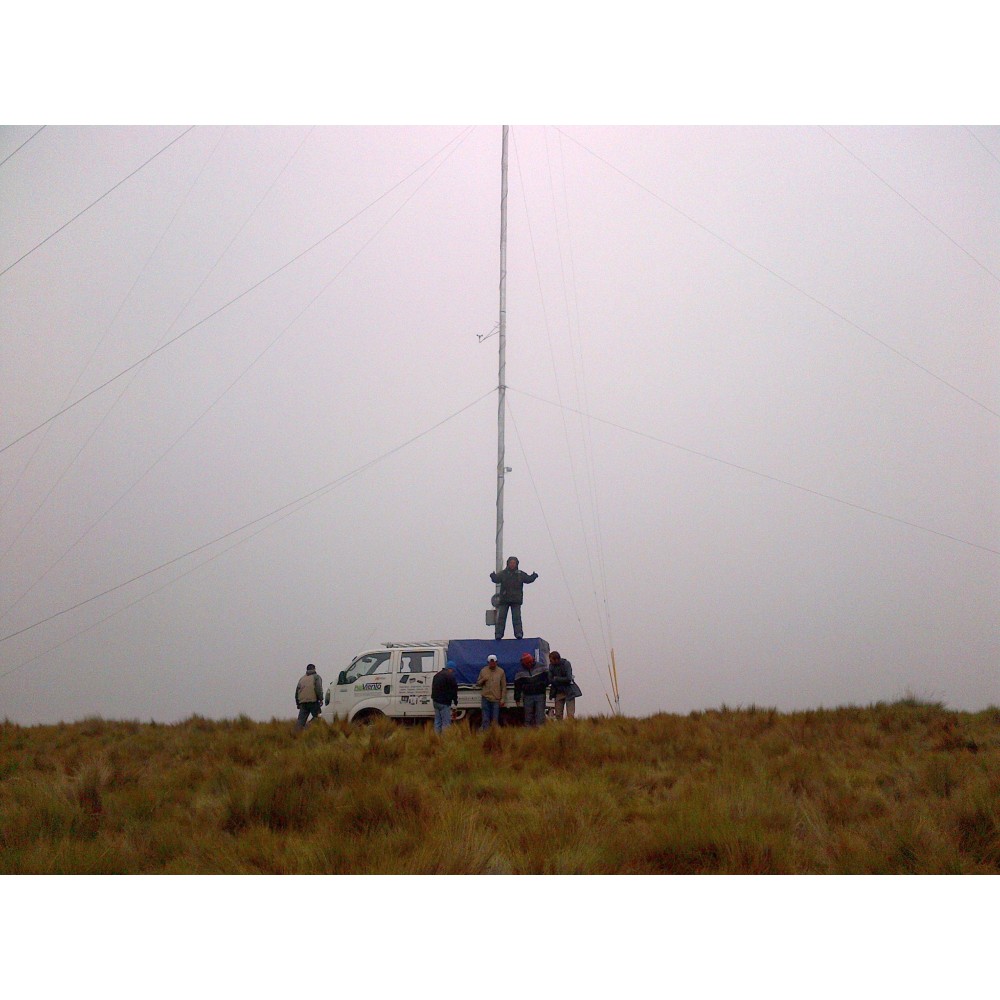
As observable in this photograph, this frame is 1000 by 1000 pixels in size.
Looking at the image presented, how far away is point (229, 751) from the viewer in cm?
998

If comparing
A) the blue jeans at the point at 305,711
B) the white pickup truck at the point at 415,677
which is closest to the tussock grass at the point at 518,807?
the white pickup truck at the point at 415,677

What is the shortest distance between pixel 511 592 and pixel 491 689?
1.66 metres

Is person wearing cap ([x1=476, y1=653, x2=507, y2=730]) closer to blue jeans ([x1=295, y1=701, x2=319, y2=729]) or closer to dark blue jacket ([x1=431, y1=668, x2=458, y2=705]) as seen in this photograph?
dark blue jacket ([x1=431, y1=668, x2=458, y2=705])

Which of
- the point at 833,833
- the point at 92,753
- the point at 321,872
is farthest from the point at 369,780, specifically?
the point at 92,753

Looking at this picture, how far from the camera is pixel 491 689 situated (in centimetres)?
1097

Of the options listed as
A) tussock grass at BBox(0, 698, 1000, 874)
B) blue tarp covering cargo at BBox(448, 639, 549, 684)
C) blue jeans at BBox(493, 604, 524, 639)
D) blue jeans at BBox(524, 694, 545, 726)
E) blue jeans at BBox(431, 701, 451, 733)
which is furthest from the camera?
blue jeans at BBox(493, 604, 524, 639)

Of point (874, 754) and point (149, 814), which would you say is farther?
point (874, 754)

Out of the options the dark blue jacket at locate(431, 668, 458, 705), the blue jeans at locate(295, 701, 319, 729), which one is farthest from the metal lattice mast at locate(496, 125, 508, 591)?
the blue jeans at locate(295, 701, 319, 729)

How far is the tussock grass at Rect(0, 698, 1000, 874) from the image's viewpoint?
5074mm

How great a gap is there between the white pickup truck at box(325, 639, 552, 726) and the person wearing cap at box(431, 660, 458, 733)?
0.75 meters

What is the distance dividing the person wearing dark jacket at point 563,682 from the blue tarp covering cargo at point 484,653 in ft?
1.71

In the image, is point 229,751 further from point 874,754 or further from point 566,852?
point 874,754

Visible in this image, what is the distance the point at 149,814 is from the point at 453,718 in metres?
5.65

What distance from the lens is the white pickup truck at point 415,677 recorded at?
11.7 meters
